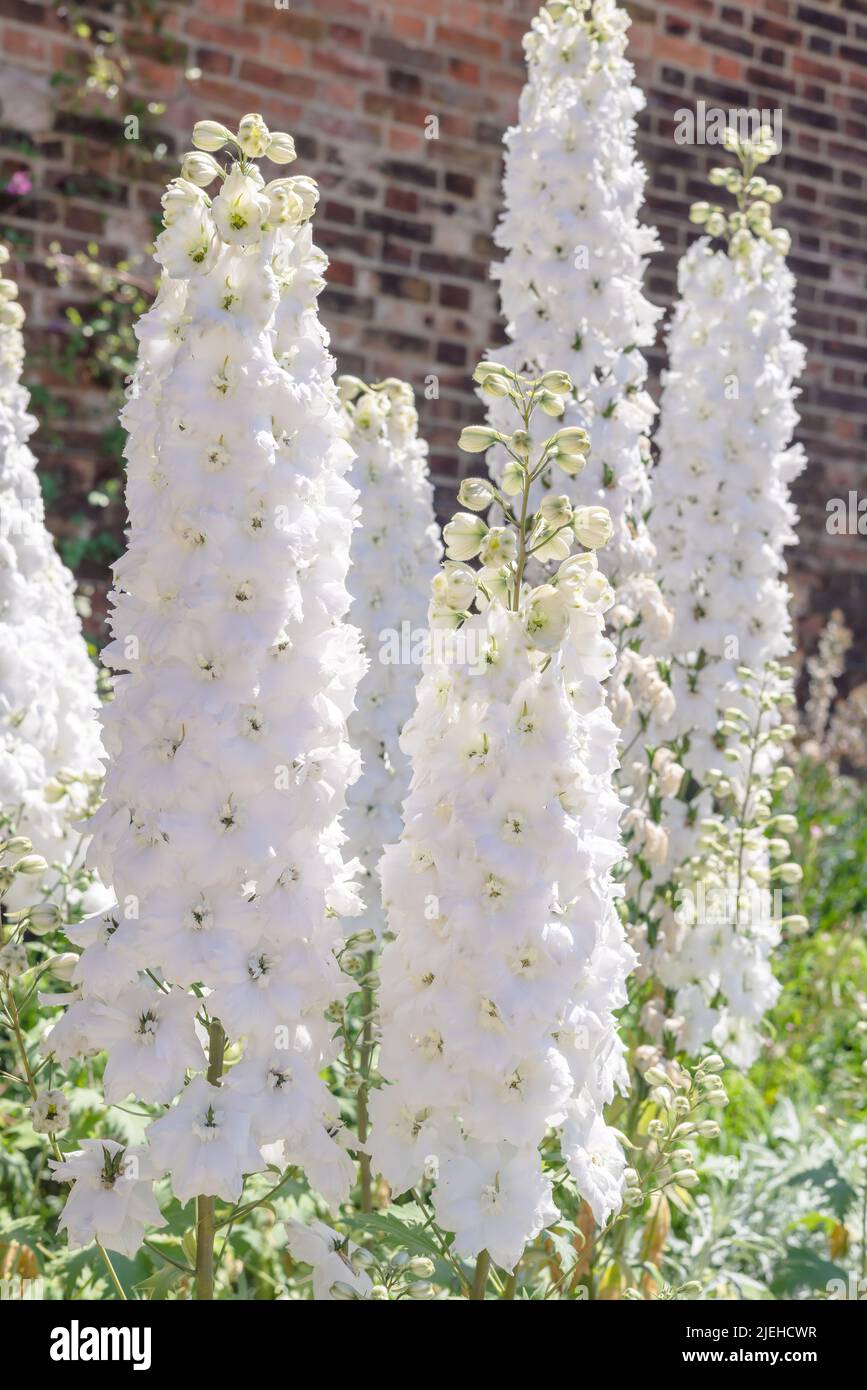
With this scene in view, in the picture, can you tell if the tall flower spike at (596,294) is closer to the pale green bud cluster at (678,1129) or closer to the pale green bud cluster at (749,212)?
the pale green bud cluster at (749,212)

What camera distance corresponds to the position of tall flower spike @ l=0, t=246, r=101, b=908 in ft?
7.54

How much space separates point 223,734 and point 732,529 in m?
1.81

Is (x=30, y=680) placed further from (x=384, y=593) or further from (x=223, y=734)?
(x=223, y=734)

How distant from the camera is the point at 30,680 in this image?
2.33m

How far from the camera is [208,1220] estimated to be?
1644 millimetres

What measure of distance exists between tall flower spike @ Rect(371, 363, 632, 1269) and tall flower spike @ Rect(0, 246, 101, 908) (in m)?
0.92

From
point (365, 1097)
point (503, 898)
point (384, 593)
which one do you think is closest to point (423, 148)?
point (384, 593)

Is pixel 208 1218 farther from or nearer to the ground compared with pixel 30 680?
nearer to the ground

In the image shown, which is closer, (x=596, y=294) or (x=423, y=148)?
(x=596, y=294)

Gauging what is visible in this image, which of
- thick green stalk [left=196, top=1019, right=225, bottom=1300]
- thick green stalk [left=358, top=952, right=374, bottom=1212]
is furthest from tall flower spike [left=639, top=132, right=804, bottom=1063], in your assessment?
thick green stalk [left=196, top=1019, right=225, bottom=1300]

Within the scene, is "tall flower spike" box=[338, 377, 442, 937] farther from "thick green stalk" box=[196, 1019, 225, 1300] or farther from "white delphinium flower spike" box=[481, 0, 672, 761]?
"thick green stalk" box=[196, 1019, 225, 1300]

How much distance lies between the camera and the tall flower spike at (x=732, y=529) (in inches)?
114
